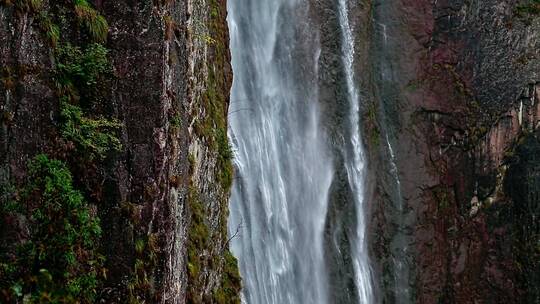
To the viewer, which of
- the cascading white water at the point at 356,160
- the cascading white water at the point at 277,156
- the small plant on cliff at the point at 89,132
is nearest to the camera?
the small plant on cliff at the point at 89,132

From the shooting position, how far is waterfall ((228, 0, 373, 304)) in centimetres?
1305

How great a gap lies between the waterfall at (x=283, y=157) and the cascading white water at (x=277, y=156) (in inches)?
1.0

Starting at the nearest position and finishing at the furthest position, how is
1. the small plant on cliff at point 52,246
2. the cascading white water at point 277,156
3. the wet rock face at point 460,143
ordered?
the small plant on cliff at point 52,246 < the cascading white water at point 277,156 < the wet rock face at point 460,143

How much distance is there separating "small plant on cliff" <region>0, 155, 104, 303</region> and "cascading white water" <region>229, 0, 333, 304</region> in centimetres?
608

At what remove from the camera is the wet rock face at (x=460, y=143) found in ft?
59.4

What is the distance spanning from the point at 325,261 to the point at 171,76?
11075 mm

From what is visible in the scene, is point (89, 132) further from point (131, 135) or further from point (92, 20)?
point (92, 20)

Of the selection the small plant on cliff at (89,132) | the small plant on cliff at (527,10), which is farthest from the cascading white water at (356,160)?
the small plant on cliff at (89,132)

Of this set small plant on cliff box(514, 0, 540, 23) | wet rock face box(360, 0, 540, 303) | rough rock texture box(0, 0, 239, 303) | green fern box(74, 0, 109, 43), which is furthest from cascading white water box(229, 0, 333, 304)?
green fern box(74, 0, 109, 43)

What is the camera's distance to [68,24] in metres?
5.78

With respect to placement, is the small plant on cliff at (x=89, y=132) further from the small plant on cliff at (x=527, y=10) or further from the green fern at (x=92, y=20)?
the small plant on cliff at (x=527, y=10)

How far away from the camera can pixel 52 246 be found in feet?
18.1

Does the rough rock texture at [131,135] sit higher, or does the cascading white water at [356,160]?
the cascading white water at [356,160]

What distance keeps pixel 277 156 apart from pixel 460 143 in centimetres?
663
